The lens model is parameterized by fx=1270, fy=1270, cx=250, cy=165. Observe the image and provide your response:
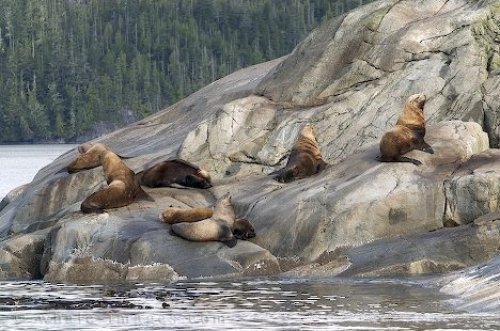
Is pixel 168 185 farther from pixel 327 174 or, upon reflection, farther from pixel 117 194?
pixel 327 174

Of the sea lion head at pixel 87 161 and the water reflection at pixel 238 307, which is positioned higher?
the sea lion head at pixel 87 161

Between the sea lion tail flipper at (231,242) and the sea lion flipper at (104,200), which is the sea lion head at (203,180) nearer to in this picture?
the sea lion flipper at (104,200)

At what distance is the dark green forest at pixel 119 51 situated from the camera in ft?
497

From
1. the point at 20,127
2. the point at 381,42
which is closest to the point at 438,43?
the point at 381,42

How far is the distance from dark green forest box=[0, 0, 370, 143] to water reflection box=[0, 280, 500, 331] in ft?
431

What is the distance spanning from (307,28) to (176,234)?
5881 inches

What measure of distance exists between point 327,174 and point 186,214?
8.74ft

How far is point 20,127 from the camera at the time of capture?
14775 cm

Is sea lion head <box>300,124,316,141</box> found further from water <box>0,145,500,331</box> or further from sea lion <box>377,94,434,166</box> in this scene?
water <box>0,145,500,331</box>

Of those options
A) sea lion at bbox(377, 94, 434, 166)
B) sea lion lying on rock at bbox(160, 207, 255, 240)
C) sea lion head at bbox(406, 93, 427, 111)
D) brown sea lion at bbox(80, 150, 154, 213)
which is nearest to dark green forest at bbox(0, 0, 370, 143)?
brown sea lion at bbox(80, 150, 154, 213)

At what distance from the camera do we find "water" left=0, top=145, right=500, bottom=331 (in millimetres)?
14438

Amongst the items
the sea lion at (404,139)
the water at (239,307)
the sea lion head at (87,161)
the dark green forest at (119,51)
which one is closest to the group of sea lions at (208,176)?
the sea lion at (404,139)

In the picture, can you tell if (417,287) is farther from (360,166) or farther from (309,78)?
(309,78)

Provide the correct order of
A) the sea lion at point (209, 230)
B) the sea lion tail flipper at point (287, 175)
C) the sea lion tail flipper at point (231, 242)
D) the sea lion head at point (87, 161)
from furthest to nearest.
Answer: the sea lion head at point (87, 161) → the sea lion tail flipper at point (287, 175) → the sea lion at point (209, 230) → the sea lion tail flipper at point (231, 242)
